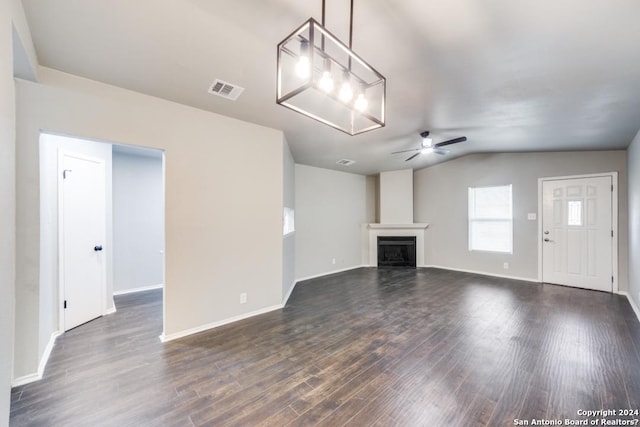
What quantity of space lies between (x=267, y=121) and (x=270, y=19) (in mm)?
1665

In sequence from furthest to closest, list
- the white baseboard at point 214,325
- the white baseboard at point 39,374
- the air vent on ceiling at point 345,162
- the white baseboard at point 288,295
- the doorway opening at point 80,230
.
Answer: the air vent on ceiling at point 345,162
the white baseboard at point 288,295
the white baseboard at point 214,325
the doorway opening at point 80,230
the white baseboard at point 39,374

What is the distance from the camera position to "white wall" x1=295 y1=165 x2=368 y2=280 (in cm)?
563

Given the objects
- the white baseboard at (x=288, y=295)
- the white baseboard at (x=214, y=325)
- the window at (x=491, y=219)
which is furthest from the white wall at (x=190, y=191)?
the window at (x=491, y=219)

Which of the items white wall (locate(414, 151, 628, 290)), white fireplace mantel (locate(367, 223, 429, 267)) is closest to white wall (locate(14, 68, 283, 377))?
white fireplace mantel (locate(367, 223, 429, 267))

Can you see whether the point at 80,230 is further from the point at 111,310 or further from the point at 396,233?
the point at 396,233

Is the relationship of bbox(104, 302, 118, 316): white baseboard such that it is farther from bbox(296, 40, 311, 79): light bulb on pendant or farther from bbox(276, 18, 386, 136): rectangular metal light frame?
bbox(296, 40, 311, 79): light bulb on pendant

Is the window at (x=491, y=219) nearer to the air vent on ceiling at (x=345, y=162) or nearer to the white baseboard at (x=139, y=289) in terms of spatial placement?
the air vent on ceiling at (x=345, y=162)

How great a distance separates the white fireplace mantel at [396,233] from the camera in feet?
22.0

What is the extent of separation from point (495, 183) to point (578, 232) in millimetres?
1614

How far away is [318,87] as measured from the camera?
54.9 inches

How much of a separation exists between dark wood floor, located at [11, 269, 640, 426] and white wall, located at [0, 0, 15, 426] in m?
0.75

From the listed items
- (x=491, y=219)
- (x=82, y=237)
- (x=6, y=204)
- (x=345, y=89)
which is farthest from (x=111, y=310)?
(x=491, y=219)

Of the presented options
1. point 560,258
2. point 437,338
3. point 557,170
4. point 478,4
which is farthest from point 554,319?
point 478,4

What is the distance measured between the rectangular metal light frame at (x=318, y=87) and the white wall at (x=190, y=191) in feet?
3.46
